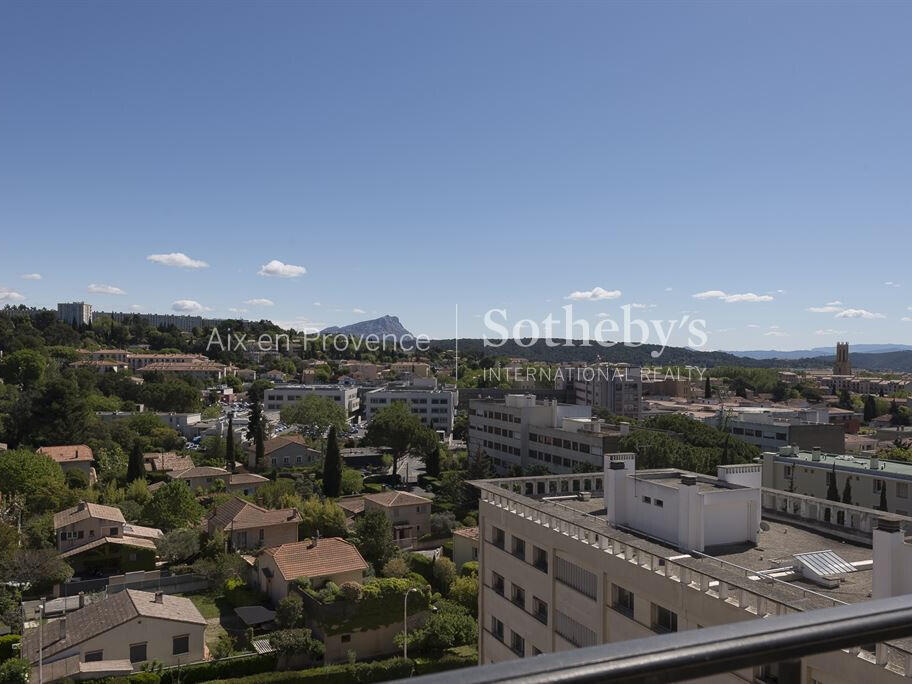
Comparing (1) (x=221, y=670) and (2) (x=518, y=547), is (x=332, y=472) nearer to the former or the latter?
(1) (x=221, y=670)

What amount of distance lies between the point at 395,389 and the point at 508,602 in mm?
57566

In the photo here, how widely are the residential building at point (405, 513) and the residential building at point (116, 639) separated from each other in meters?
Result: 11.9

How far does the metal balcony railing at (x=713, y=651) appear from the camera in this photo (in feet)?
2.89

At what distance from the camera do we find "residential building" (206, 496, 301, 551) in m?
26.6

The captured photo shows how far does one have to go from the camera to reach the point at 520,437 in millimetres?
39625

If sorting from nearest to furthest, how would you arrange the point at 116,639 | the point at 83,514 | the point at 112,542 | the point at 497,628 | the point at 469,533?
the point at 497,628, the point at 116,639, the point at 112,542, the point at 469,533, the point at 83,514

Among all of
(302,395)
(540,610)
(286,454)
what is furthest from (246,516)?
(302,395)

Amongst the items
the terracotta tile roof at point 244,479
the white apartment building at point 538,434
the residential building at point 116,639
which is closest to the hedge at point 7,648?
the residential building at point 116,639

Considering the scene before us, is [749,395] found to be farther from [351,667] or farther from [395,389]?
[351,667]

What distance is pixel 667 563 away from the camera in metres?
8.88

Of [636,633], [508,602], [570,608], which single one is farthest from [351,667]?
[636,633]

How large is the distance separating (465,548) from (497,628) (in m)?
12.6

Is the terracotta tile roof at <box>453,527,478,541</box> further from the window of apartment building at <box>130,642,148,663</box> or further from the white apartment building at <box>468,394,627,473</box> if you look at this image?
the window of apartment building at <box>130,642,148,663</box>

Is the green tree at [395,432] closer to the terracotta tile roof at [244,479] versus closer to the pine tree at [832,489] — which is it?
the terracotta tile roof at [244,479]
